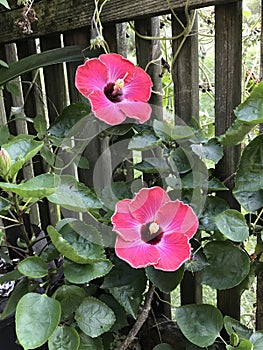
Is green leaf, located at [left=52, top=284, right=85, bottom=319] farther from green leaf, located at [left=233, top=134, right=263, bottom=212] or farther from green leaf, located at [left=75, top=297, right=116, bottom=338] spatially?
green leaf, located at [left=233, top=134, right=263, bottom=212]

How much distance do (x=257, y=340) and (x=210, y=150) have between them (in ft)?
1.32

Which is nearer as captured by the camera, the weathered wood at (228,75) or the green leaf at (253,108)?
the green leaf at (253,108)

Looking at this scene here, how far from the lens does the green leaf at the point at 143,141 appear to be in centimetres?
95

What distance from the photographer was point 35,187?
31.0 inches

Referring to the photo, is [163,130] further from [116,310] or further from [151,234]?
[116,310]

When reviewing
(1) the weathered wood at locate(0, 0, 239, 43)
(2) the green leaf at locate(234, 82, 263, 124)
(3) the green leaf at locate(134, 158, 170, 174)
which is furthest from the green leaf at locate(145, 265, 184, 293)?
(1) the weathered wood at locate(0, 0, 239, 43)

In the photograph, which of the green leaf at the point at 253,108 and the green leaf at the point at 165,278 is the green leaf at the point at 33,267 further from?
the green leaf at the point at 253,108

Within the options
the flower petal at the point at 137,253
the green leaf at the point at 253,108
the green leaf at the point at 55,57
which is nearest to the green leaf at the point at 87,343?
the flower petal at the point at 137,253

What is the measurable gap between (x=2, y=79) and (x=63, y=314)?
2.23ft

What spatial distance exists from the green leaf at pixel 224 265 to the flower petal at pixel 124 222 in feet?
0.59

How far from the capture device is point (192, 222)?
86 centimetres

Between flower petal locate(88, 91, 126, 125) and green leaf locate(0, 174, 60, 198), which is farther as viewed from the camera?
flower petal locate(88, 91, 126, 125)

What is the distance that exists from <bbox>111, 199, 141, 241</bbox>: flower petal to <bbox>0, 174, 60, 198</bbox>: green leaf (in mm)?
131

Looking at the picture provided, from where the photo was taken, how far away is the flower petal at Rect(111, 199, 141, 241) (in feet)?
2.85
